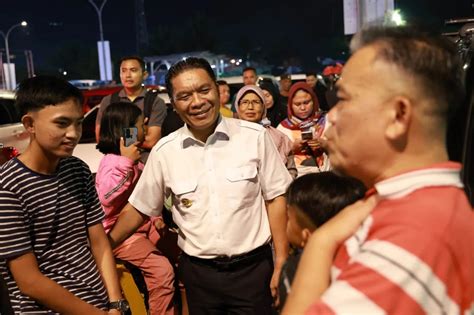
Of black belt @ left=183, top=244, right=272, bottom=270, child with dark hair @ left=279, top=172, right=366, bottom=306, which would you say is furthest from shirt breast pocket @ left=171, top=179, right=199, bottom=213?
child with dark hair @ left=279, top=172, right=366, bottom=306

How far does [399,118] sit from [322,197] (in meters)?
0.72

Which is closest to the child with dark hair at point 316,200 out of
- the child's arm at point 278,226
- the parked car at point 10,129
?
the child's arm at point 278,226

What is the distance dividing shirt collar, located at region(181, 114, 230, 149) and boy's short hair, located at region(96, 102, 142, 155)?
106 centimetres

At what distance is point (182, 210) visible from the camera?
2670 mm

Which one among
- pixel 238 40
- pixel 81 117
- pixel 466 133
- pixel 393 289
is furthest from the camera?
pixel 238 40

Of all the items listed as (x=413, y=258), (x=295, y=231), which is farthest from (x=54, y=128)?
(x=413, y=258)

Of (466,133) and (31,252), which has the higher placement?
(466,133)

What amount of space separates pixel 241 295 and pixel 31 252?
3.70ft

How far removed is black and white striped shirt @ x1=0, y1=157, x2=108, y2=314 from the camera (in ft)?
6.38

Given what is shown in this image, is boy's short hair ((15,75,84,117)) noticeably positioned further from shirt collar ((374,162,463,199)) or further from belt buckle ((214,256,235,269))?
shirt collar ((374,162,463,199))

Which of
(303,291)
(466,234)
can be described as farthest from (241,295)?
(466,234)

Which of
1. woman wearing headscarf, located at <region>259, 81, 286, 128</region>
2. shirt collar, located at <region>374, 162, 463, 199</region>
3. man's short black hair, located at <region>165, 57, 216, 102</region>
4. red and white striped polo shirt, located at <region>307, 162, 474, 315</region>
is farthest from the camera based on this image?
woman wearing headscarf, located at <region>259, 81, 286, 128</region>

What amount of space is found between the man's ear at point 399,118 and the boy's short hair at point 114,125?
287 cm

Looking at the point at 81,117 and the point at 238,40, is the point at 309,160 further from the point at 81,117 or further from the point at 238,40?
the point at 238,40
